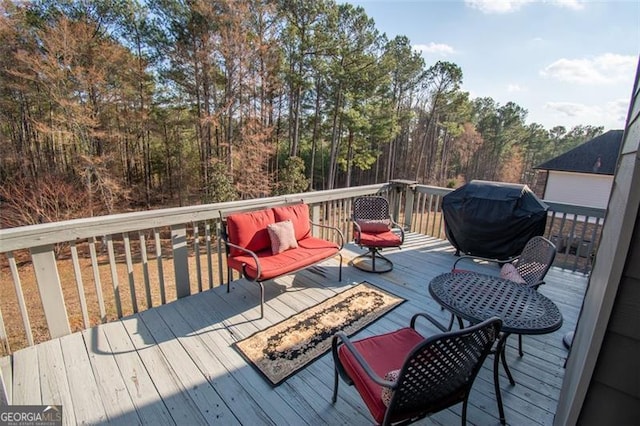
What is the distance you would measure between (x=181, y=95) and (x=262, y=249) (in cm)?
1135

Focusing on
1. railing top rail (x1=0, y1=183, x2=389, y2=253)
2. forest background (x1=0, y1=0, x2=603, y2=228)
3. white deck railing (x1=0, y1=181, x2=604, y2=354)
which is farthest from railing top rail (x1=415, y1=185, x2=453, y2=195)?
forest background (x1=0, y1=0, x2=603, y2=228)

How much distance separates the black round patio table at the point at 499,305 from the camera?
160 centimetres

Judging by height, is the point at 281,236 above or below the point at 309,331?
above

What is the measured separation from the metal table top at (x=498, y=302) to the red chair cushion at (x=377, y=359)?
35 cm

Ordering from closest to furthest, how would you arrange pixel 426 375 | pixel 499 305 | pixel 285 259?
pixel 426 375
pixel 499 305
pixel 285 259

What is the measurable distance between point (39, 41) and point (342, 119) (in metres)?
11.6

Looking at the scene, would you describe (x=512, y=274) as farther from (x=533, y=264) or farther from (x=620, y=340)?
(x=620, y=340)

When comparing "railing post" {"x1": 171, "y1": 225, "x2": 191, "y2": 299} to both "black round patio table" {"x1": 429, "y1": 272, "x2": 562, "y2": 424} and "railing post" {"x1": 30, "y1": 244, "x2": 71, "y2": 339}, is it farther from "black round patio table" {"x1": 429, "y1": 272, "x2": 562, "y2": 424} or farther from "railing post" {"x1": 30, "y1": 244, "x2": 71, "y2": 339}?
"black round patio table" {"x1": 429, "y1": 272, "x2": 562, "y2": 424}

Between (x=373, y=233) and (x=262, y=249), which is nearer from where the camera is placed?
(x=262, y=249)

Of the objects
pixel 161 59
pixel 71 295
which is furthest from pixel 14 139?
pixel 71 295

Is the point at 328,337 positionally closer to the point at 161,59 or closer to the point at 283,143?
the point at 161,59

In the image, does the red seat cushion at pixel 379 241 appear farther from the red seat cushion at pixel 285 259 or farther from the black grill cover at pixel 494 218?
the black grill cover at pixel 494 218

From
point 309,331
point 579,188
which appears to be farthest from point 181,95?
point 579,188

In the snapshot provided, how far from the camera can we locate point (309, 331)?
2389 millimetres
